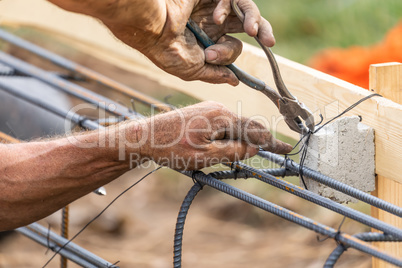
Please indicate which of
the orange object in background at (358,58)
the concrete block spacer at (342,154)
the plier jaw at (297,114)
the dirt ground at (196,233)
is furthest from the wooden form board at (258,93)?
the dirt ground at (196,233)

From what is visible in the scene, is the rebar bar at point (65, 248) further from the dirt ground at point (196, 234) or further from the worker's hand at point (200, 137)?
the dirt ground at point (196, 234)

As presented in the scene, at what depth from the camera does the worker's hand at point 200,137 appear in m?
1.52

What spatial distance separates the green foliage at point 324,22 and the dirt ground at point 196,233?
4.63 feet

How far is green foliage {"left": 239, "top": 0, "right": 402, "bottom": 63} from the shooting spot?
4469mm

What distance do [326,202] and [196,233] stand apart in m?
2.91

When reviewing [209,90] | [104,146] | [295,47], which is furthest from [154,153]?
[295,47]

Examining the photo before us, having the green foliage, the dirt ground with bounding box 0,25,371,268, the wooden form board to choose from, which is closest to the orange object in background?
the green foliage

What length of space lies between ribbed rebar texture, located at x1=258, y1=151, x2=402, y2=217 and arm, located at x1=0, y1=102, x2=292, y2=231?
0.09 metres

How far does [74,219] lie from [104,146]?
3.10 meters

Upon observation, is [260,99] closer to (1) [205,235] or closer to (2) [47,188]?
(2) [47,188]

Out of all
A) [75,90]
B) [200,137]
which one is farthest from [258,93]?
[75,90]

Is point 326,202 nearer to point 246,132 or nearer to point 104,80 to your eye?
point 246,132

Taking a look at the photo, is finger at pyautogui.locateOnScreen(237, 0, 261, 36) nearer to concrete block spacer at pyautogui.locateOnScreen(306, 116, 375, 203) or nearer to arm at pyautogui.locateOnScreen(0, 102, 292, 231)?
arm at pyautogui.locateOnScreen(0, 102, 292, 231)

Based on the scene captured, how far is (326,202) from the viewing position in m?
1.40
